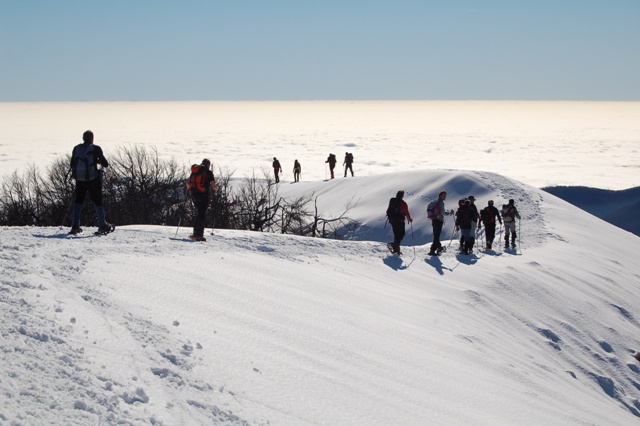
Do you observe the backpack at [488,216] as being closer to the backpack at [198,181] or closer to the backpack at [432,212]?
the backpack at [432,212]

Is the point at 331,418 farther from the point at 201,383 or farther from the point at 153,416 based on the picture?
the point at 153,416

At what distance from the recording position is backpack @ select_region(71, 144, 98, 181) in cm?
1196

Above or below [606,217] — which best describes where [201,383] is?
above

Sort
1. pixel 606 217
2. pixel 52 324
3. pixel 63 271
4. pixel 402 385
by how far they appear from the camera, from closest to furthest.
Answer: pixel 52 324 < pixel 402 385 < pixel 63 271 < pixel 606 217

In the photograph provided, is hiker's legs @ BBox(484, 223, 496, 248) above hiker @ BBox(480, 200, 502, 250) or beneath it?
beneath

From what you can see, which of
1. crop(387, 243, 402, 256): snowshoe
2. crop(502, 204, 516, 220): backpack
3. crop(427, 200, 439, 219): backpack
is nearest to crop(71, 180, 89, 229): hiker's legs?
crop(387, 243, 402, 256): snowshoe

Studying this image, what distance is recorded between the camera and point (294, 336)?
831cm

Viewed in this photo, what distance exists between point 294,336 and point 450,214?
10.4m

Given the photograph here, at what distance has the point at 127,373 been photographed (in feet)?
20.3

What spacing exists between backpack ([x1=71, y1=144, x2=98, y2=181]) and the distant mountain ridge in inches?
2415

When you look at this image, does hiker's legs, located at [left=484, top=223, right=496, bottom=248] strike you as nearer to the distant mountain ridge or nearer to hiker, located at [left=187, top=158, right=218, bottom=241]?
hiker, located at [left=187, top=158, right=218, bottom=241]

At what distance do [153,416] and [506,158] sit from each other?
187m

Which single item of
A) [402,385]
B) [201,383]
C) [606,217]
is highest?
[201,383]

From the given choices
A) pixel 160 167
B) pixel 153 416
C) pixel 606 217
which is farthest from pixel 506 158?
pixel 153 416
